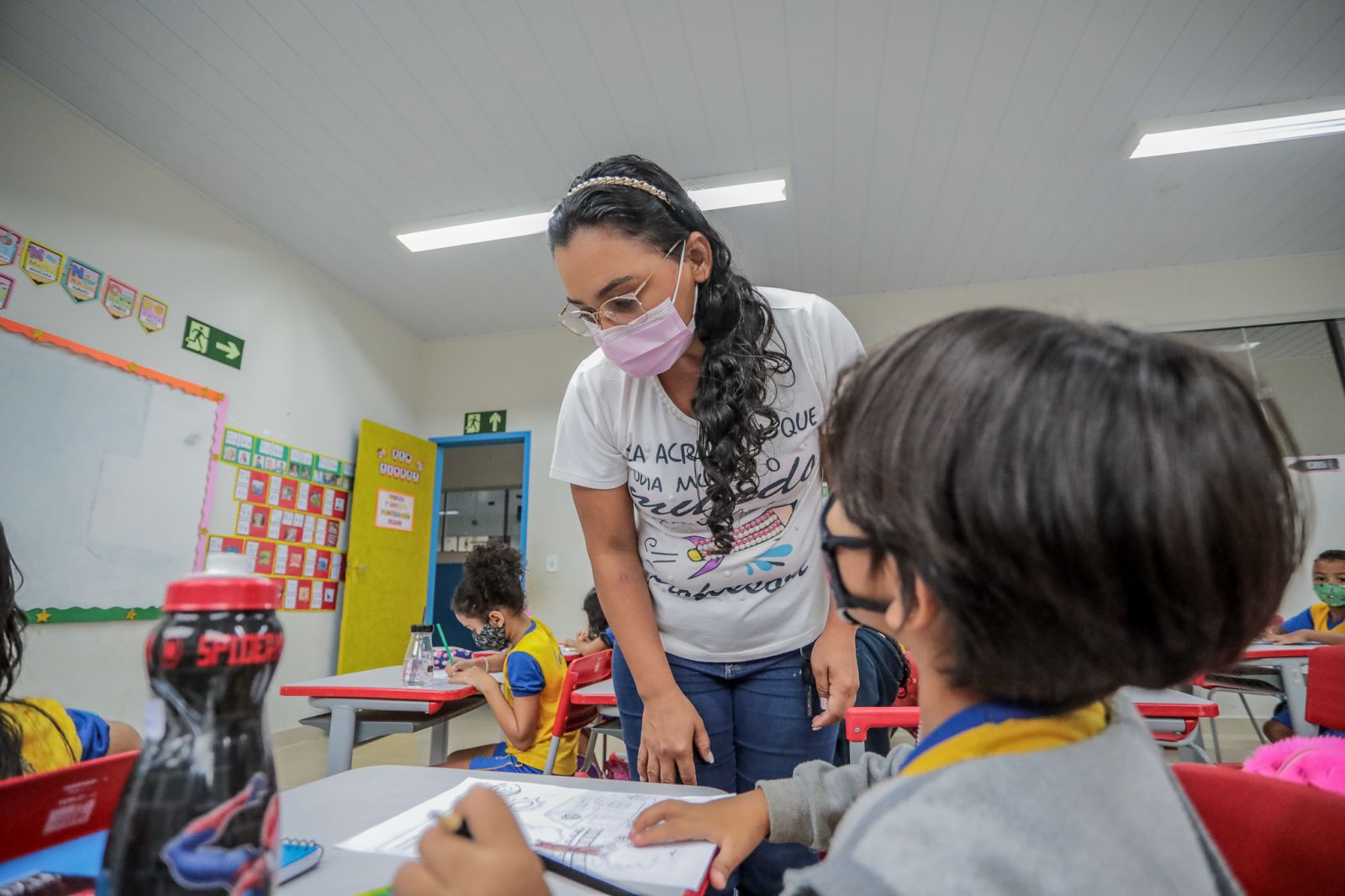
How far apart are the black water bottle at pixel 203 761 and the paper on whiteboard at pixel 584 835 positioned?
128mm

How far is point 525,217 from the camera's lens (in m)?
3.86

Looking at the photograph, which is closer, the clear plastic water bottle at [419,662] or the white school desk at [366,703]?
the white school desk at [366,703]

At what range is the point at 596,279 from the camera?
1038 mm

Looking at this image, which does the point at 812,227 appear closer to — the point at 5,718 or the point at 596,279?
the point at 596,279

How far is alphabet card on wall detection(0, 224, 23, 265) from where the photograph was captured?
2693 mm

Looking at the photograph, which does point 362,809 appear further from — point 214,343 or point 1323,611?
point 1323,611

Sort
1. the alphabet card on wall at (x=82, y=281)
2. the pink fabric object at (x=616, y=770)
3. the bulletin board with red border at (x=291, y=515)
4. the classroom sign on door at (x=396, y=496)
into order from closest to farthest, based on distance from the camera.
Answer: the pink fabric object at (x=616, y=770)
the alphabet card on wall at (x=82, y=281)
the bulletin board with red border at (x=291, y=515)
the classroom sign on door at (x=396, y=496)

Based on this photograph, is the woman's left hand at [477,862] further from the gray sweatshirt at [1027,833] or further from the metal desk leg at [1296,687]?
the metal desk leg at [1296,687]

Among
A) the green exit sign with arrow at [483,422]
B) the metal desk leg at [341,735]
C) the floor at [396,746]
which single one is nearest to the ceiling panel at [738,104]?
the green exit sign with arrow at [483,422]

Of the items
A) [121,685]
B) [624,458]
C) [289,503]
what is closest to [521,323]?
[289,503]

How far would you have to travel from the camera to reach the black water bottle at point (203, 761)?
0.35 meters

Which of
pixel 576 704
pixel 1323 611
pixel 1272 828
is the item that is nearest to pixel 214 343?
pixel 576 704

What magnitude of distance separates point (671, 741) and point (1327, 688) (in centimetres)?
147

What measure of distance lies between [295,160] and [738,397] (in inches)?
133
